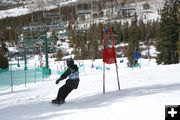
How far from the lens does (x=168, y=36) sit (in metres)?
29.1

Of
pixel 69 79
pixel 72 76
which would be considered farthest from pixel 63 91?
pixel 72 76

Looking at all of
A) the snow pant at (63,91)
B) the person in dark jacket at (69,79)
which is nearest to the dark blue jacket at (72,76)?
the person in dark jacket at (69,79)

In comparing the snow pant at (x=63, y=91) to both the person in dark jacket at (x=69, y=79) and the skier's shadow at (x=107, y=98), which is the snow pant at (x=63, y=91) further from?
the skier's shadow at (x=107, y=98)

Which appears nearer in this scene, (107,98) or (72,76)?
(72,76)

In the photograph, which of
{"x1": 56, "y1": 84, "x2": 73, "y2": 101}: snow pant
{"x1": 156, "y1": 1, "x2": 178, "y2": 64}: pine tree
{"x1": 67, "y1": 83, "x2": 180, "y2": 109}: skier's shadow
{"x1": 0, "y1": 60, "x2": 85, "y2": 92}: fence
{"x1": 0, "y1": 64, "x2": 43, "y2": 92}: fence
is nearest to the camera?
{"x1": 67, "y1": 83, "x2": 180, "y2": 109}: skier's shadow

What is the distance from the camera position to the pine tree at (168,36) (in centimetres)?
2909

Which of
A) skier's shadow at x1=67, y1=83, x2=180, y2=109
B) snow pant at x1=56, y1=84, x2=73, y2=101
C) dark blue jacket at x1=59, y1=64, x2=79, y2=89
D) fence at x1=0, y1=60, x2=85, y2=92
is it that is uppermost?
dark blue jacket at x1=59, y1=64, x2=79, y2=89

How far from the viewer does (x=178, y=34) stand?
28.7 m

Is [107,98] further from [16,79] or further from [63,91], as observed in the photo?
[16,79]

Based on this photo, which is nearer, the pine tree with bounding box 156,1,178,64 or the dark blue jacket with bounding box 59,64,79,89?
the dark blue jacket with bounding box 59,64,79,89

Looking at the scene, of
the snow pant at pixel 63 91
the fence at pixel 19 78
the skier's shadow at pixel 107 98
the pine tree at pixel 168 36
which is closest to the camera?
the skier's shadow at pixel 107 98

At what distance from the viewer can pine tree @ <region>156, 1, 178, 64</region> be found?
1145 inches

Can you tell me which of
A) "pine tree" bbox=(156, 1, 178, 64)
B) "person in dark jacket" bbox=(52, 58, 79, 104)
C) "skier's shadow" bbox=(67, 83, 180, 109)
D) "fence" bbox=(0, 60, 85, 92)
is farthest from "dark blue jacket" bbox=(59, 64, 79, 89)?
"pine tree" bbox=(156, 1, 178, 64)

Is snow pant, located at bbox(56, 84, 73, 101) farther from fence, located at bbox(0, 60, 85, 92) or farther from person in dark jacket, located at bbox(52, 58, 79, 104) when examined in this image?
fence, located at bbox(0, 60, 85, 92)
